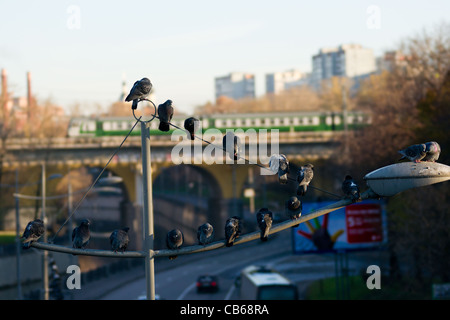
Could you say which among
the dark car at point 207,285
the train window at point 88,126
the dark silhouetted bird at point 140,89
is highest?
the train window at point 88,126

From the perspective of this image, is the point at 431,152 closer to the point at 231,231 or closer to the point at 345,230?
the point at 231,231

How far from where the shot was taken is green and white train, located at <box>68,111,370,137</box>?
7738 centimetres

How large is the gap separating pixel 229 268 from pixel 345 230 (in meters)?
22.4

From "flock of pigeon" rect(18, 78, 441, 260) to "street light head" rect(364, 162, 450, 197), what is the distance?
0.41m

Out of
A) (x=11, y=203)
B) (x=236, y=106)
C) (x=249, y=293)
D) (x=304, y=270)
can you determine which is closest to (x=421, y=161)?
→ (x=249, y=293)

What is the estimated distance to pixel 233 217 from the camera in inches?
459

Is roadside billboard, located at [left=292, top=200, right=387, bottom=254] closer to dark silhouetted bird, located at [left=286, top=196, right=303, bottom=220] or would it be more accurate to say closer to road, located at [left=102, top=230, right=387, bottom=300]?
road, located at [left=102, top=230, right=387, bottom=300]

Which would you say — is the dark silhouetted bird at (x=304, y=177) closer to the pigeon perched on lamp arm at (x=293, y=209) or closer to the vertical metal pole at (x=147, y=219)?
the pigeon perched on lamp arm at (x=293, y=209)

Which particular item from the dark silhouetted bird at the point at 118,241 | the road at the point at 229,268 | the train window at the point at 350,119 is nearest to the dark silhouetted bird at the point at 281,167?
the dark silhouetted bird at the point at 118,241

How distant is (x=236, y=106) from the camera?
17638 centimetres

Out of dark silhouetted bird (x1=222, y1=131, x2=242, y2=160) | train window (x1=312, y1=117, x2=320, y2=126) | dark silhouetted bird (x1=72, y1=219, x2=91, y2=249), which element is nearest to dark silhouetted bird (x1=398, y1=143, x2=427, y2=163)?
dark silhouetted bird (x1=222, y1=131, x2=242, y2=160)

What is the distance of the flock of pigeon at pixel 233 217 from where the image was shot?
1144 centimetres

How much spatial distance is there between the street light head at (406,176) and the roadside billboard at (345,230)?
92.7 feet

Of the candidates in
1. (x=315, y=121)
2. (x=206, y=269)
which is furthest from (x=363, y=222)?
(x=315, y=121)
